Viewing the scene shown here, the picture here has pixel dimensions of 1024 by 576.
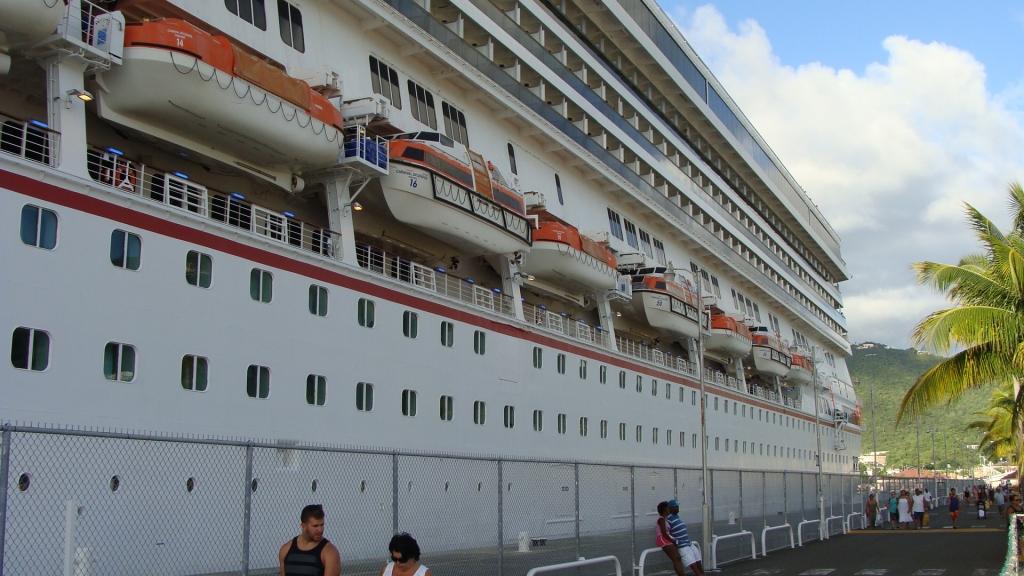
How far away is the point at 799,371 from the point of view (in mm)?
53094

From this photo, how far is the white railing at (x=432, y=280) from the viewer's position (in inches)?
798

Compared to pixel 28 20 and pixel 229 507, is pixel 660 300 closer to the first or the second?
pixel 229 507

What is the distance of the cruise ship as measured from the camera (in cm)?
1300

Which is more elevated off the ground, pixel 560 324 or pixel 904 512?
pixel 560 324

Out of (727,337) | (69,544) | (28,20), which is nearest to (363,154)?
(28,20)

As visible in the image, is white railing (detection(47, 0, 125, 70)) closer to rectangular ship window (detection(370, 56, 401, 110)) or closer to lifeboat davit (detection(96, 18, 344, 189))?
lifeboat davit (detection(96, 18, 344, 189))

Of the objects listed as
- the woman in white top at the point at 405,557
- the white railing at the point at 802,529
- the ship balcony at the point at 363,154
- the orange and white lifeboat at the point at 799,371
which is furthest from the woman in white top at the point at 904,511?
the woman in white top at the point at 405,557

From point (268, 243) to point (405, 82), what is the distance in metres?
7.97

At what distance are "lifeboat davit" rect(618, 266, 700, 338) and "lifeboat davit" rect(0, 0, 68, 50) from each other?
2355 centimetres

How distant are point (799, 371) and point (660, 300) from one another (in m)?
23.0

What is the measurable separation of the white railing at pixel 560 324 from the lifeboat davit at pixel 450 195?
352cm

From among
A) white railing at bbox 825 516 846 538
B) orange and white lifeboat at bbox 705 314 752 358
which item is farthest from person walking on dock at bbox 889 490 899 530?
orange and white lifeboat at bbox 705 314 752 358

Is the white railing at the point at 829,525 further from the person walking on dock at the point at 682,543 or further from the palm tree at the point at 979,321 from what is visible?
the person walking on dock at the point at 682,543

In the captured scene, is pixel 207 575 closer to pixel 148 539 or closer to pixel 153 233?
pixel 148 539
